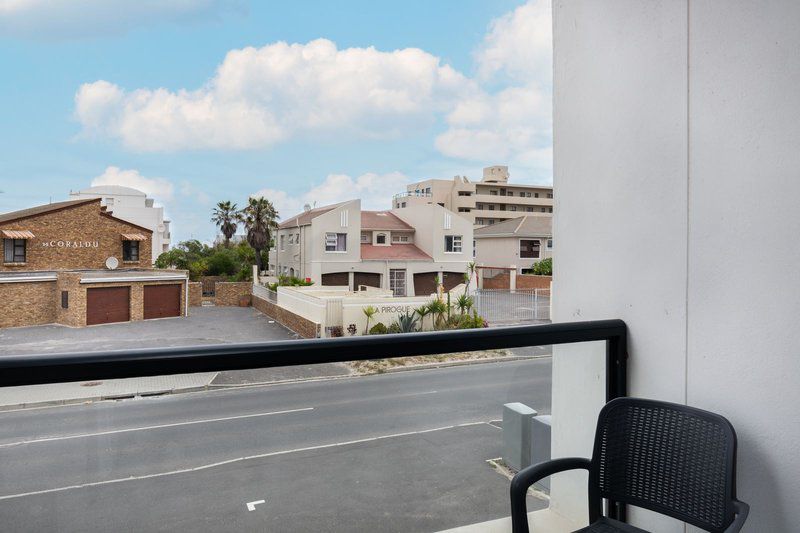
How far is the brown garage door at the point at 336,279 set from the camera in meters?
23.4

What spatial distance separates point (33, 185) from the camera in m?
50.9

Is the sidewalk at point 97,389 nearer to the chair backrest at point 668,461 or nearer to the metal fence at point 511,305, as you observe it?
the chair backrest at point 668,461

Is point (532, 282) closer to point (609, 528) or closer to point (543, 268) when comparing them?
point (543, 268)

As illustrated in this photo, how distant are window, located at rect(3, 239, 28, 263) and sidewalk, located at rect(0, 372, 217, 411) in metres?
25.3

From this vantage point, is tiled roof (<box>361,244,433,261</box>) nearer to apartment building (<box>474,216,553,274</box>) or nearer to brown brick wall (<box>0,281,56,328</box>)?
apartment building (<box>474,216,553,274</box>)

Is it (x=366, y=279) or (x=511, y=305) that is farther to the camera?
(x=366, y=279)

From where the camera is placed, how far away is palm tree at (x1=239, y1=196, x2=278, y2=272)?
3153 centimetres

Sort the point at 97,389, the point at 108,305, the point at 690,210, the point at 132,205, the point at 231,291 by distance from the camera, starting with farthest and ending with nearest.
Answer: the point at 132,205 < the point at 231,291 < the point at 108,305 < the point at 690,210 < the point at 97,389

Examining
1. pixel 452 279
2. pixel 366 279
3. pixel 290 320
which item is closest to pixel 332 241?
pixel 366 279

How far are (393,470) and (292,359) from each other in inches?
20.2

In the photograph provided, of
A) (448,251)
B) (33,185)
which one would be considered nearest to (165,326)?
(448,251)

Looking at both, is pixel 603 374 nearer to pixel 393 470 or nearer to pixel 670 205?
pixel 670 205

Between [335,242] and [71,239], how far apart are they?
12.3 m

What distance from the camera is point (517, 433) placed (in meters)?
1.55
